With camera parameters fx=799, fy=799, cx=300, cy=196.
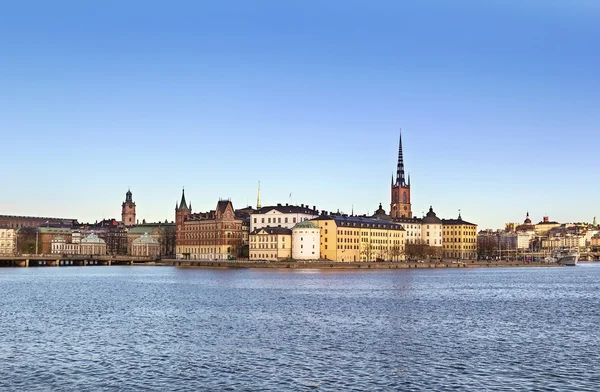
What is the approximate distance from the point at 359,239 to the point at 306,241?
13.2m

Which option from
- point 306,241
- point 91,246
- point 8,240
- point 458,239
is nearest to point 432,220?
point 458,239

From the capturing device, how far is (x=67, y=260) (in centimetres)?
15275

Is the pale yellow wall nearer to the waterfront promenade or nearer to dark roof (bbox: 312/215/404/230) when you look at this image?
the waterfront promenade

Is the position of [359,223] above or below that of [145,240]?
above

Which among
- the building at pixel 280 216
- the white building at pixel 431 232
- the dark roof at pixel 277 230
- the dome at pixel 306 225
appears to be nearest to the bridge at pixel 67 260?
the building at pixel 280 216

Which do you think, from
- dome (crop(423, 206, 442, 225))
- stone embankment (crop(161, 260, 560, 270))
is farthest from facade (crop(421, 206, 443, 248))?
stone embankment (crop(161, 260, 560, 270))

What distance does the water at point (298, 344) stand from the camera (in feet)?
82.1

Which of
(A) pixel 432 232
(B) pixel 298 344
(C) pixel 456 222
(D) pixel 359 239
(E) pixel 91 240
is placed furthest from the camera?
(E) pixel 91 240

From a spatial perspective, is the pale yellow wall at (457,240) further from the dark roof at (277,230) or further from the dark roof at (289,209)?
the dark roof at (277,230)

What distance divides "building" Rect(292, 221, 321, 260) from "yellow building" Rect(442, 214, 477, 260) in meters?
50.2

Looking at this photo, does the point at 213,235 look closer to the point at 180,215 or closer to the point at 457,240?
the point at 180,215

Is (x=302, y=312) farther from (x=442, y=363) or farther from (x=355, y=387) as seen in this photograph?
(x=355, y=387)

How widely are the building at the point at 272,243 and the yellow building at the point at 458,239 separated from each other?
5072cm

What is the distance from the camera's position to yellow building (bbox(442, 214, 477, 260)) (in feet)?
584
